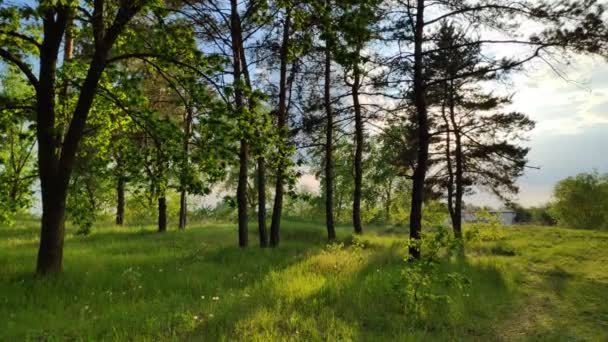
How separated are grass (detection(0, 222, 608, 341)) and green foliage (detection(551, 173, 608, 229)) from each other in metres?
44.4

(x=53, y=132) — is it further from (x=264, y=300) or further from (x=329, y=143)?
(x=329, y=143)

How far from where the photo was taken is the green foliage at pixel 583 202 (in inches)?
1907

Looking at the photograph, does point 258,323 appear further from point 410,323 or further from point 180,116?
point 180,116

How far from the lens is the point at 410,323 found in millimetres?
6398

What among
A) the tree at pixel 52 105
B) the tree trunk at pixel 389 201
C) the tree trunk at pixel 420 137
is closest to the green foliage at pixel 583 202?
the tree trunk at pixel 389 201

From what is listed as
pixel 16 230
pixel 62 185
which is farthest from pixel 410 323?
pixel 16 230

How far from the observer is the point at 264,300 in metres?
6.86

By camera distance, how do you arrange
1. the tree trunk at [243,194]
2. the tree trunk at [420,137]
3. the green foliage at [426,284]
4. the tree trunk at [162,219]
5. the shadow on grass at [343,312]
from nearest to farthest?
the shadow on grass at [343,312] → the green foliage at [426,284] → the tree trunk at [420,137] → the tree trunk at [243,194] → the tree trunk at [162,219]

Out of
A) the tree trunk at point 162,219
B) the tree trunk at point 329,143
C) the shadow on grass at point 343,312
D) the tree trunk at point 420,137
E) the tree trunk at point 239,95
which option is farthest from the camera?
the tree trunk at point 162,219

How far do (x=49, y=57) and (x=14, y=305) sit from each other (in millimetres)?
5224

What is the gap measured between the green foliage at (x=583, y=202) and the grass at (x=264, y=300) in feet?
146

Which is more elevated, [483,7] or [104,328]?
[483,7]

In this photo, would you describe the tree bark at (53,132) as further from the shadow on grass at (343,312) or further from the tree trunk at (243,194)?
the tree trunk at (243,194)

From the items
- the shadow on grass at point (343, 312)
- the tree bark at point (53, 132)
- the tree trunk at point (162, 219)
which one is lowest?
the shadow on grass at point (343, 312)
